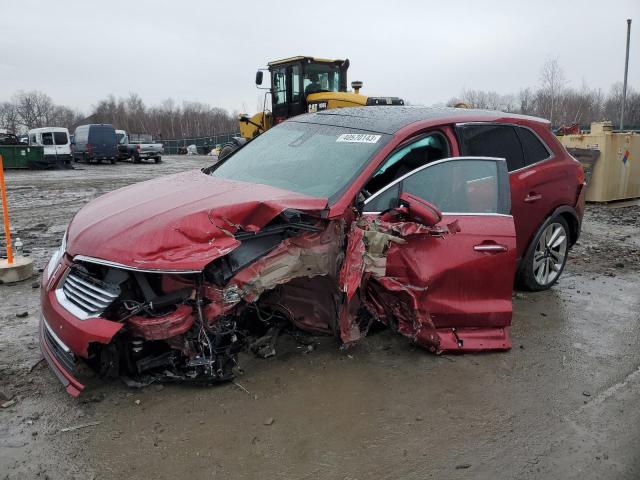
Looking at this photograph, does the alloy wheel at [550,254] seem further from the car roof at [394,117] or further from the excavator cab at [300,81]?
the excavator cab at [300,81]

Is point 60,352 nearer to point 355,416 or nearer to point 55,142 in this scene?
point 355,416

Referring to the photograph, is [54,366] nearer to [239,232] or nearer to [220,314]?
[220,314]

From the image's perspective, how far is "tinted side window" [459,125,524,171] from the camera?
4180mm

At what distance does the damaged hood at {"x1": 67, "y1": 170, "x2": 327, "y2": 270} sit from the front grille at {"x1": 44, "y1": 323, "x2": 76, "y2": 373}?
518 mm

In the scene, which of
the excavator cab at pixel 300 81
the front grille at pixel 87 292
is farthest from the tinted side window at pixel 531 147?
the excavator cab at pixel 300 81

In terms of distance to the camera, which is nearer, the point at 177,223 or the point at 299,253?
the point at 177,223

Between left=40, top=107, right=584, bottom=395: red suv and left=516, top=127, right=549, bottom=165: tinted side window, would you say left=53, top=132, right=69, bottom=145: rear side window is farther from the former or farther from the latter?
left=516, top=127, right=549, bottom=165: tinted side window

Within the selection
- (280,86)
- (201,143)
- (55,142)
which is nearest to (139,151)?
(55,142)

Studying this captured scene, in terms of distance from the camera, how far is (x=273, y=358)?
11.7ft

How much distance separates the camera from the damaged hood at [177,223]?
2.77 meters

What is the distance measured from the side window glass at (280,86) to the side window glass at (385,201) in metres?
10.8

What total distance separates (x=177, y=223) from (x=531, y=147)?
3.55 metres

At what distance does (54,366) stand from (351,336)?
73.3 inches

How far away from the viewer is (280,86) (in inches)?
543
